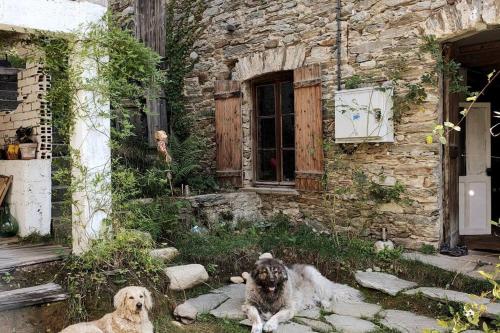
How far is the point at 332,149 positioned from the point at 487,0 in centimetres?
259

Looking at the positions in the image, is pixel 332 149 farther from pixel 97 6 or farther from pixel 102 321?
pixel 102 321

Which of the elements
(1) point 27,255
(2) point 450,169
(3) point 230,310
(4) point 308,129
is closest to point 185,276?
(3) point 230,310

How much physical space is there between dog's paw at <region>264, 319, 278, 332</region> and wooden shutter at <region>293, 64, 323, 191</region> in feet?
9.67

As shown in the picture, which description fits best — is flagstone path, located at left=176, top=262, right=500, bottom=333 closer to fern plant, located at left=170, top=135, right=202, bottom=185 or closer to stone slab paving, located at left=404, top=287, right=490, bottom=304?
stone slab paving, located at left=404, top=287, right=490, bottom=304

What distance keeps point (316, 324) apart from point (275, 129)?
13.0ft

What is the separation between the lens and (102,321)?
141 inches

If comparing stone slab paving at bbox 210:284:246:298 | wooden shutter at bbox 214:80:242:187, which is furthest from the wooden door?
stone slab paving at bbox 210:284:246:298

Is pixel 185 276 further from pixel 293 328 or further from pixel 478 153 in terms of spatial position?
pixel 478 153

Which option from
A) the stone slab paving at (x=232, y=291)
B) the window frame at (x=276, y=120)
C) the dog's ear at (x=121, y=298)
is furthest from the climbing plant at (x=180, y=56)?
the dog's ear at (x=121, y=298)

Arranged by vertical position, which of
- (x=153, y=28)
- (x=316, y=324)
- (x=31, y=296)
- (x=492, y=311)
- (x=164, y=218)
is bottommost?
(x=316, y=324)

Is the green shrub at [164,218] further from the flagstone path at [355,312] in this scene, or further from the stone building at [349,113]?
the stone building at [349,113]

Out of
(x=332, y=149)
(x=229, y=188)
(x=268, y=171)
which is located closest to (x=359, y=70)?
(x=332, y=149)

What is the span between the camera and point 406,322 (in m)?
4.20

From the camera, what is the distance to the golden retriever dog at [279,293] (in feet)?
13.5
